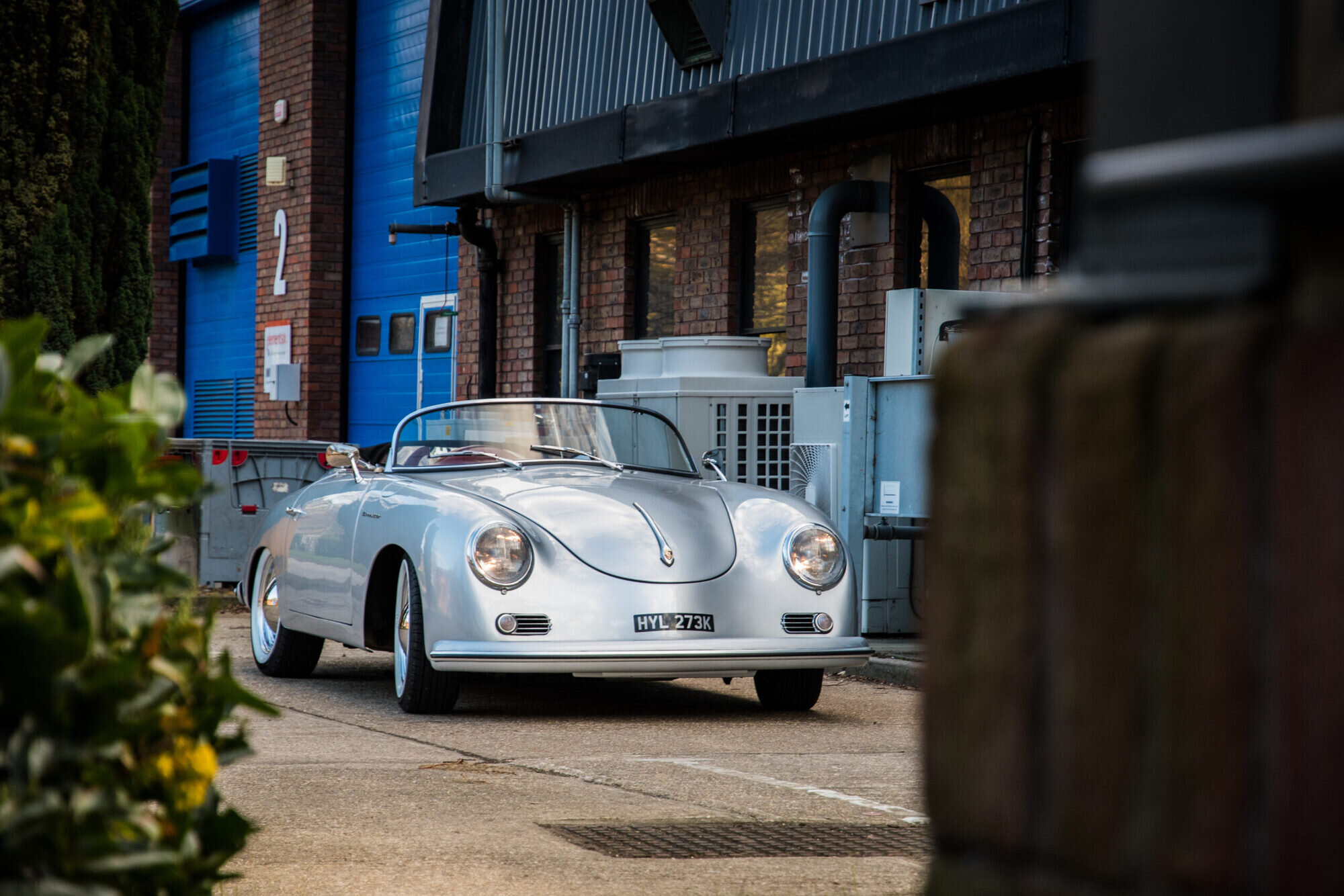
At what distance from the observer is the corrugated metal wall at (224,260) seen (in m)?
22.2

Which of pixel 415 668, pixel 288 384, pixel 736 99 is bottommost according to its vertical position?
pixel 415 668

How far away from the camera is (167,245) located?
79.7ft

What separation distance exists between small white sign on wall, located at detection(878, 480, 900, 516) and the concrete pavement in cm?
136

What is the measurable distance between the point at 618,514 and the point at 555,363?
932 cm

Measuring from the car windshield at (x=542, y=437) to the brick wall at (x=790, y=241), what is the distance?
11.4 feet

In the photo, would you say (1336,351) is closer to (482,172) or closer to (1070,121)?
(1070,121)

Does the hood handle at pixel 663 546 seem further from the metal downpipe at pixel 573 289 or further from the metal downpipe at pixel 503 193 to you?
the metal downpipe at pixel 573 289

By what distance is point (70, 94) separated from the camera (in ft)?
35.1

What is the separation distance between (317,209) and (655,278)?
639cm

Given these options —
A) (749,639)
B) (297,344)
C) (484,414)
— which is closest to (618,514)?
(749,639)

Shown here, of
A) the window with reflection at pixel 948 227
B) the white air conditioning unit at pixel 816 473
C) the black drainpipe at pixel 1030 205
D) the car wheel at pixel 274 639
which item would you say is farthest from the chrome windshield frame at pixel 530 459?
the window with reflection at pixel 948 227

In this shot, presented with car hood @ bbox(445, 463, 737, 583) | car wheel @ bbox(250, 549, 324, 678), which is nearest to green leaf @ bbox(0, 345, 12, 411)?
car hood @ bbox(445, 463, 737, 583)

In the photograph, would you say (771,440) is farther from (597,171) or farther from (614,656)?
(614,656)

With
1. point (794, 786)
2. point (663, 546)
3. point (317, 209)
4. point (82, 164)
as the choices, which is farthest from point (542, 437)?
point (317, 209)
